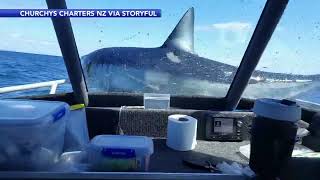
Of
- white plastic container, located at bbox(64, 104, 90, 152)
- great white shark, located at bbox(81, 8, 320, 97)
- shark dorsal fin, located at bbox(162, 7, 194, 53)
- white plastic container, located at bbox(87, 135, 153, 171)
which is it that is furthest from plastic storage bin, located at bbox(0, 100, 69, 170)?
great white shark, located at bbox(81, 8, 320, 97)

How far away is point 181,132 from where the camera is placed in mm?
2074

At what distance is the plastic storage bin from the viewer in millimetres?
1371

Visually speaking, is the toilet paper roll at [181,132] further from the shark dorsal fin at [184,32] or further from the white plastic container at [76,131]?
the shark dorsal fin at [184,32]

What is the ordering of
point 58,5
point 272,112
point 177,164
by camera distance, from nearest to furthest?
1. point 272,112
2. point 177,164
3. point 58,5

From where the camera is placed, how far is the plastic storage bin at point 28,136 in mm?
1371

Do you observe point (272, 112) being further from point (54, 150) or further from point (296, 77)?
point (296, 77)

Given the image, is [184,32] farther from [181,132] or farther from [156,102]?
[181,132]

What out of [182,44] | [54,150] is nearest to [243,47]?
[54,150]

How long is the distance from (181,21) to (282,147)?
130 inches

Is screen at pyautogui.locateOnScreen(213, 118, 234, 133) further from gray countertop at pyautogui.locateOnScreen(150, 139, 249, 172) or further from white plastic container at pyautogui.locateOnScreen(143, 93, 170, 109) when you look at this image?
white plastic container at pyautogui.locateOnScreen(143, 93, 170, 109)

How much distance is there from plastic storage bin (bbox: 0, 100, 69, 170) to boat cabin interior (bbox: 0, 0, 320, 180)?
0.22ft

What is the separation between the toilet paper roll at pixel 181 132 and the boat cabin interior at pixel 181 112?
4cm

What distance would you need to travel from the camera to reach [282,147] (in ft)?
4.86

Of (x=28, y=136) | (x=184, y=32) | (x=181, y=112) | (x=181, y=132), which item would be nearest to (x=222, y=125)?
(x=181, y=112)
